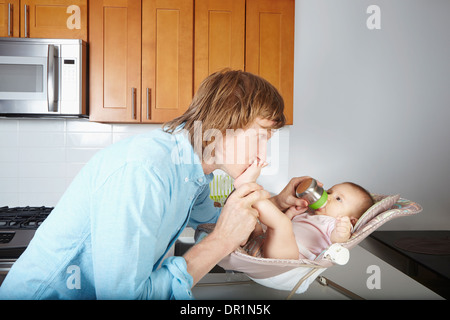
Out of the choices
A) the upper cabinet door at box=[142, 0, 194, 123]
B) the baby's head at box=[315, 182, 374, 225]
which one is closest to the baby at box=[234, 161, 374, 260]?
the baby's head at box=[315, 182, 374, 225]

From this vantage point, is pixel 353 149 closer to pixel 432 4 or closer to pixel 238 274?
pixel 432 4

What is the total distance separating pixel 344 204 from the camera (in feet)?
3.98

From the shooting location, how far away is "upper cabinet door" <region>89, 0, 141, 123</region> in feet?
6.20

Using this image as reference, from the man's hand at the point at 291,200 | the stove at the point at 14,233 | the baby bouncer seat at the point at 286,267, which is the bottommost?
the stove at the point at 14,233

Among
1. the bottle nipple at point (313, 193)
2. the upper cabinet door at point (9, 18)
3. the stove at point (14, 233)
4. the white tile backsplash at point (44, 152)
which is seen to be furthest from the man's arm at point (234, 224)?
the upper cabinet door at point (9, 18)

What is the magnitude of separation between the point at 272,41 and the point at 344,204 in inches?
43.8

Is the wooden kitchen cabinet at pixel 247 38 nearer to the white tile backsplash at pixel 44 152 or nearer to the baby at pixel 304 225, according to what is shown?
the white tile backsplash at pixel 44 152

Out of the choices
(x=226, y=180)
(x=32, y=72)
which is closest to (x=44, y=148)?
(x=32, y=72)

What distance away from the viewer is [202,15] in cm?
192

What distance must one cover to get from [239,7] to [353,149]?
108 cm

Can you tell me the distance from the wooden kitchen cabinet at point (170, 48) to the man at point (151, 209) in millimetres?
1244

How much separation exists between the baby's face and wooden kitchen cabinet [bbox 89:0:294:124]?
871 mm

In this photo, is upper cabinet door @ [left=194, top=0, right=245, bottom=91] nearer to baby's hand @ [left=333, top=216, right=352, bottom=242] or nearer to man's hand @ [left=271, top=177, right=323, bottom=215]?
man's hand @ [left=271, top=177, right=323, bottom=215]

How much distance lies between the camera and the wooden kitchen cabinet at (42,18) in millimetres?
1829
